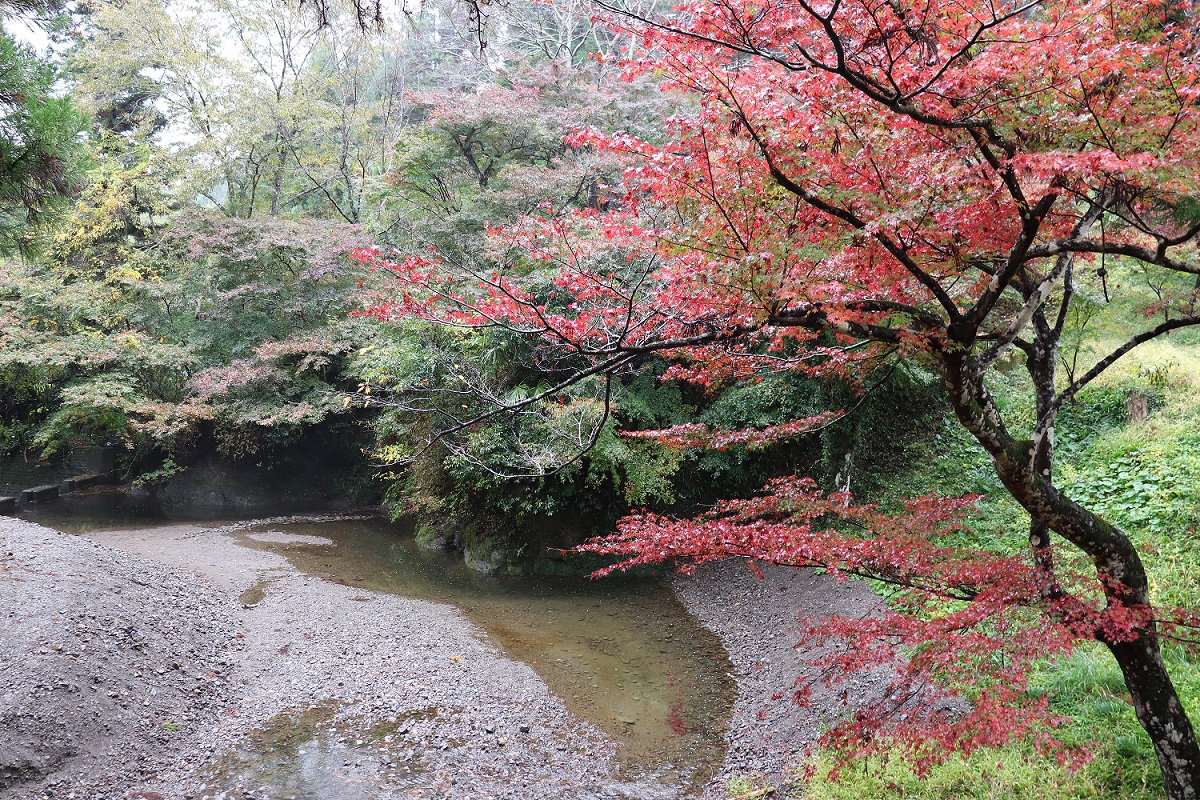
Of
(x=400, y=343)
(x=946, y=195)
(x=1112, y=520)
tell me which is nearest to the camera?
(x=946, y=195)

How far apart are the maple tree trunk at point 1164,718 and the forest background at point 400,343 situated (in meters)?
0.33

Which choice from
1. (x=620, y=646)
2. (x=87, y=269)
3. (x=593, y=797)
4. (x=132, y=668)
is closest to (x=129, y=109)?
(x=87, y=269)

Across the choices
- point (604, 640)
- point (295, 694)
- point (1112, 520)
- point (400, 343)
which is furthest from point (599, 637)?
point (400, 343)

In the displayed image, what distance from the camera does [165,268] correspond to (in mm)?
13648

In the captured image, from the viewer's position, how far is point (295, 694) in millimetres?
5512

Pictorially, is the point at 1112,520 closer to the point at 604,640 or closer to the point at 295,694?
the point at 604,640

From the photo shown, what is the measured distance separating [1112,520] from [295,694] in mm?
7485

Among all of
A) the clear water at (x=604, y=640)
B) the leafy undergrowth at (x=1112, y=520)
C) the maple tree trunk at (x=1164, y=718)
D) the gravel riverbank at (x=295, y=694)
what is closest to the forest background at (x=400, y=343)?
the leafy undergrowth at (x=1112, y=520)

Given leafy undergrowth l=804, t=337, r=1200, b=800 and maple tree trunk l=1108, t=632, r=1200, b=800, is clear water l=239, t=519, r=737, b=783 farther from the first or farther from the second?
maple tree trunk l=1108, t=632, r=1200, b=800

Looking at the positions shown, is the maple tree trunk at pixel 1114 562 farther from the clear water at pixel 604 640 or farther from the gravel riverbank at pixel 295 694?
the clear water at pixel 604 640

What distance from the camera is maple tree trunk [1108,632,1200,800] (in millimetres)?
2883

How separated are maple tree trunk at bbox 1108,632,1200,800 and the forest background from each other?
13.0 inches

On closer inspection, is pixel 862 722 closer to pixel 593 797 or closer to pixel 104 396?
pixel 593 797

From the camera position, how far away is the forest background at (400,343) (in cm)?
448
